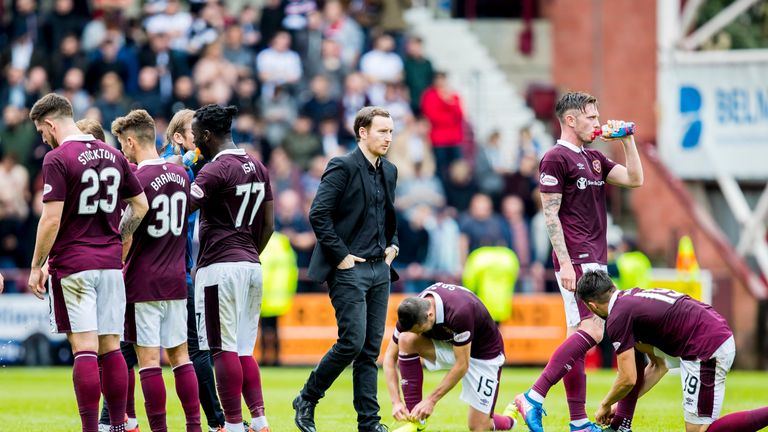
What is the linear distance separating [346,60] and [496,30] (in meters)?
4.58

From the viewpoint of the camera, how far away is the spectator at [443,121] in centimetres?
2444

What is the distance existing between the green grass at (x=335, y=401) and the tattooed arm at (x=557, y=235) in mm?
1536

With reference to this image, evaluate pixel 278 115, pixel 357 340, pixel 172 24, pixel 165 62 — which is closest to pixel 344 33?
pixel 278 115

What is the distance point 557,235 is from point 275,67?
13556 millimetres

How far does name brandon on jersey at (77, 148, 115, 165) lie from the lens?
1008 centimetres

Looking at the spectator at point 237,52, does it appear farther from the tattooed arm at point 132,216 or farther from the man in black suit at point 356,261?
the tattooed arm at point 132,216

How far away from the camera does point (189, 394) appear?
10469mm

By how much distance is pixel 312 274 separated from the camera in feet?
37.1

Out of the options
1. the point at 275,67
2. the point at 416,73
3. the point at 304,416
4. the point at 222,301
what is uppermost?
the point at 275,67

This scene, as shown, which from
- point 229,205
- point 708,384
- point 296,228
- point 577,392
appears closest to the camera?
point 708,384

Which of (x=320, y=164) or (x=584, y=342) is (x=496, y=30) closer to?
(x=320, y=164)

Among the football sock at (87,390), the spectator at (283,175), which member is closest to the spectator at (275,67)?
the spectator at (283,175)

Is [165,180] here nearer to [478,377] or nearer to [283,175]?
[478,377]

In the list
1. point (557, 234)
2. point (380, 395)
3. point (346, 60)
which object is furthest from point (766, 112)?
point (557, 234)
